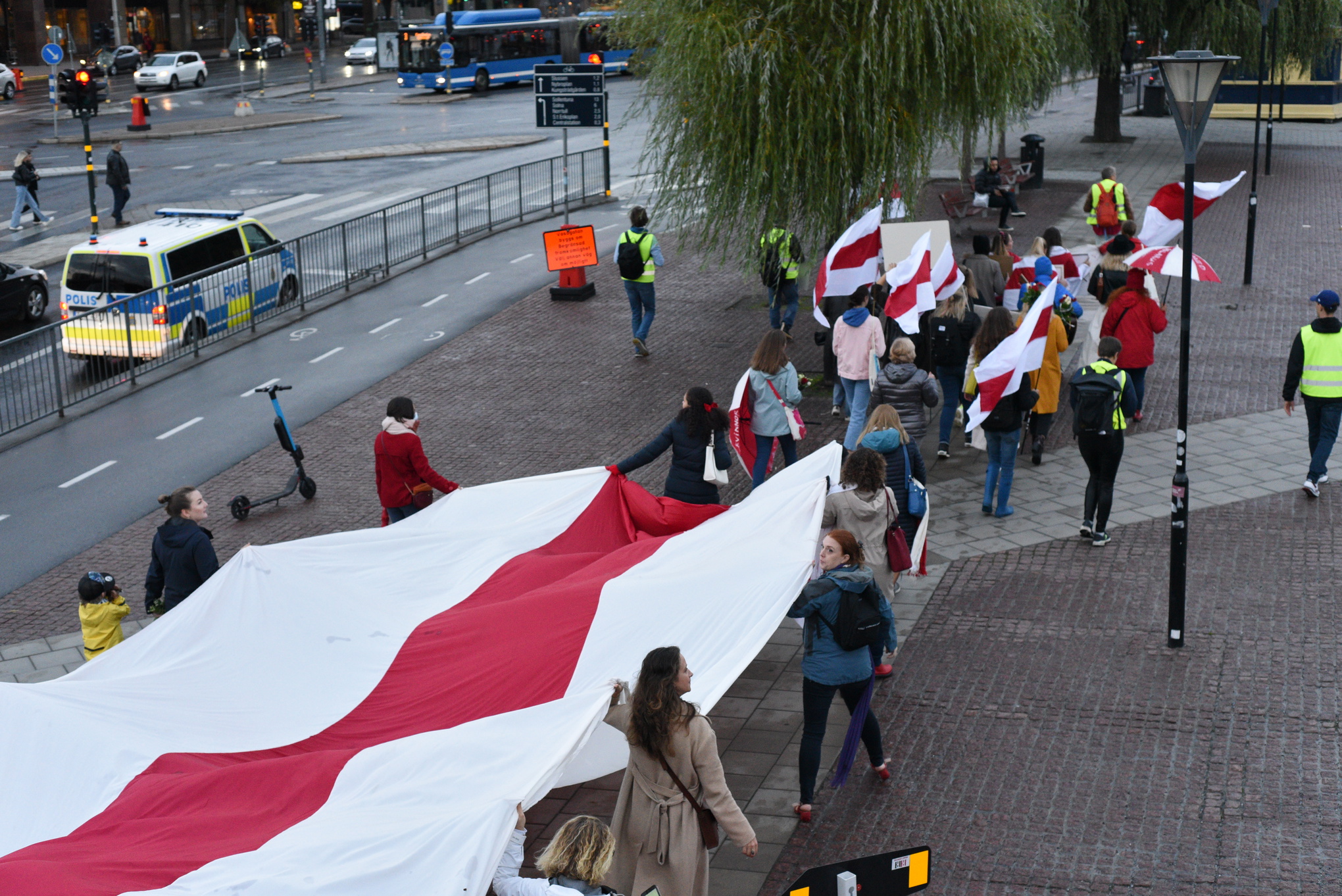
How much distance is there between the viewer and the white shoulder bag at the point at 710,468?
10.3 metres

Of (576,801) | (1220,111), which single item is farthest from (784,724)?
(1220,111)

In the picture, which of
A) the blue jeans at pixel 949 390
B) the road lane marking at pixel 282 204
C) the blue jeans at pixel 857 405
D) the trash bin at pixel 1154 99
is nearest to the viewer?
the blue jeans at pixel 857 405

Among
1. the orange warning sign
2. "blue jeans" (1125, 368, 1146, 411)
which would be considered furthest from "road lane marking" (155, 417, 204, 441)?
"blue jeans" (1125, 368, 1146, 411)

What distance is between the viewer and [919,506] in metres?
9.30

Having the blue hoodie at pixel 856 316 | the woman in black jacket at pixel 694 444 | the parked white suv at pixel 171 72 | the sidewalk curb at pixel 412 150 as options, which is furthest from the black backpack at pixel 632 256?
the parked white suv at pixel 171 72

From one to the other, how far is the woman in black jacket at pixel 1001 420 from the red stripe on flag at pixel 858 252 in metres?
1.61

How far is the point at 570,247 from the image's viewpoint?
2030 cm

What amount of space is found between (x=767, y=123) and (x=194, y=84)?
172ft

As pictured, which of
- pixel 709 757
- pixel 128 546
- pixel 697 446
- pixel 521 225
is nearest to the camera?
pixel 709 757

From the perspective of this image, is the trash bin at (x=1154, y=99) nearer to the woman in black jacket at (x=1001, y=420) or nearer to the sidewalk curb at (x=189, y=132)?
the sidewalk curb at (x=189, y=132)

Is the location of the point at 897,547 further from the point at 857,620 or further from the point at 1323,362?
the point at 1323,362

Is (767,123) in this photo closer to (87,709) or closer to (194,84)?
(87,709)

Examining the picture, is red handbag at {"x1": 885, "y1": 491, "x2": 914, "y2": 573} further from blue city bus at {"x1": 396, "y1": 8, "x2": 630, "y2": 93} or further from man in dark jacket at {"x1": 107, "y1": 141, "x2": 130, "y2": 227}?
Result: blue city bus at {"x1": 396, "y1": 8, "x2": 630, "y2": 93}

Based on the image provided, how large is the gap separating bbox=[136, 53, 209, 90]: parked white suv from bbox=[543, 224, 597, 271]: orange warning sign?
45.0 meters
